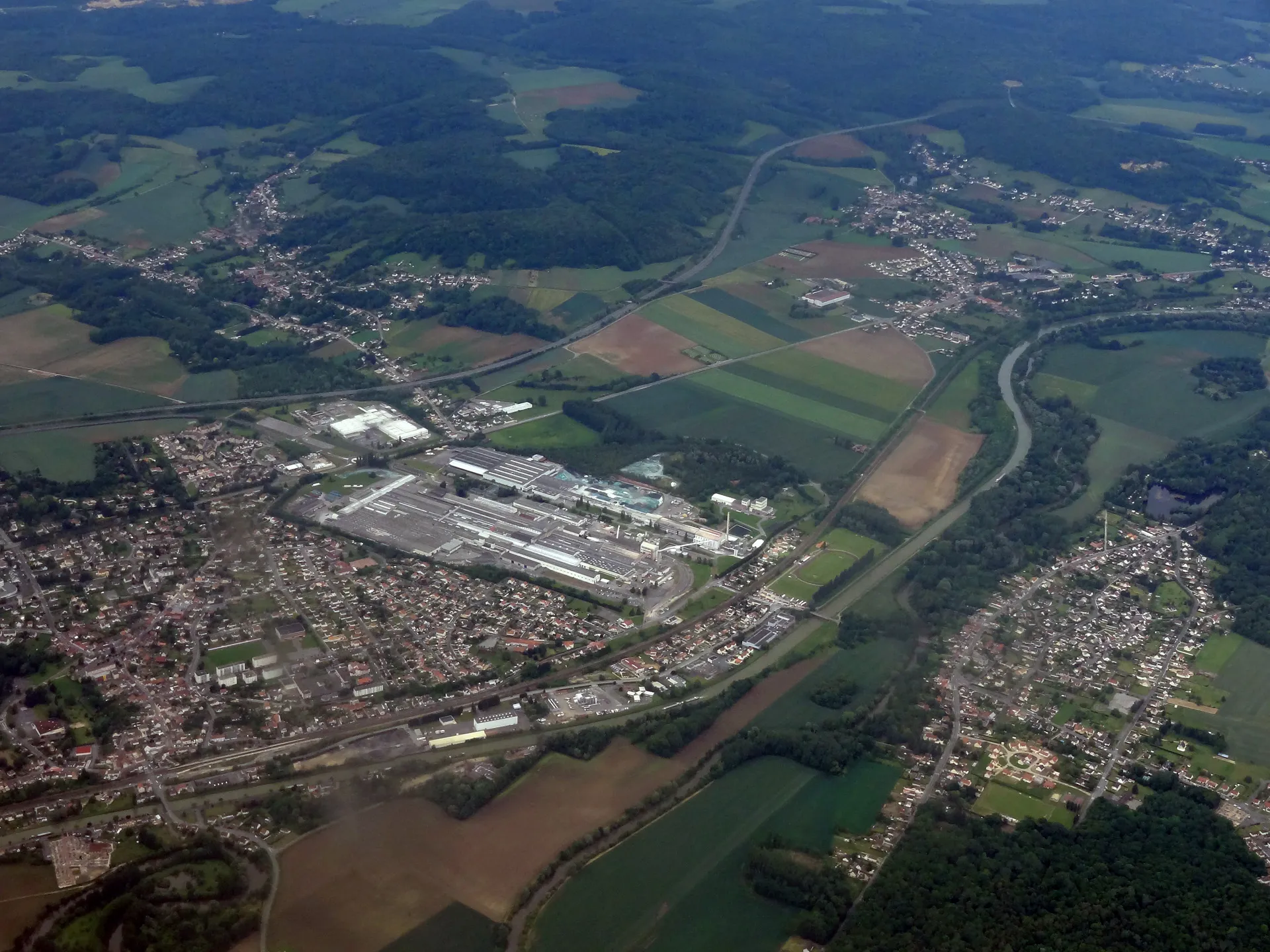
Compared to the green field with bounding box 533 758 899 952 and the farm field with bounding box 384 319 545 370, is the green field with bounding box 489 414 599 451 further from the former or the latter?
the green field with bounding box 533 758 899 952

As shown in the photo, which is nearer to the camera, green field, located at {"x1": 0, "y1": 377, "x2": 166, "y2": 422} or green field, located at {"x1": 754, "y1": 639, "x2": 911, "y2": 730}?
green field, located at {"x1": 754, "y1": 639, "x2": 911, "y2": 730}

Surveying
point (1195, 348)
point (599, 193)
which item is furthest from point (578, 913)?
point (599, 193)

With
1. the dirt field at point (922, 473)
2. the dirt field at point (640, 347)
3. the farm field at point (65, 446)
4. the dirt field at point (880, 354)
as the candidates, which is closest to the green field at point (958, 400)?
the dirt field at point (922, 473)

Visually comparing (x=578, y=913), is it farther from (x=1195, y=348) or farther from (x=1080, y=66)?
(x=1080, y=66)

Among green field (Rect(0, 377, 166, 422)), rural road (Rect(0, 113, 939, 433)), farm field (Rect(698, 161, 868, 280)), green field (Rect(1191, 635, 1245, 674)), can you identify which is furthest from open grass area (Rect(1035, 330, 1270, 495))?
green field (Rect(0, 377, 166, 422))

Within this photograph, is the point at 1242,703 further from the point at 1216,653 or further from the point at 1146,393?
the point at 1146,393

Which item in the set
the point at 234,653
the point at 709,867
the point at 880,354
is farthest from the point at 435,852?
the point at 880,354
